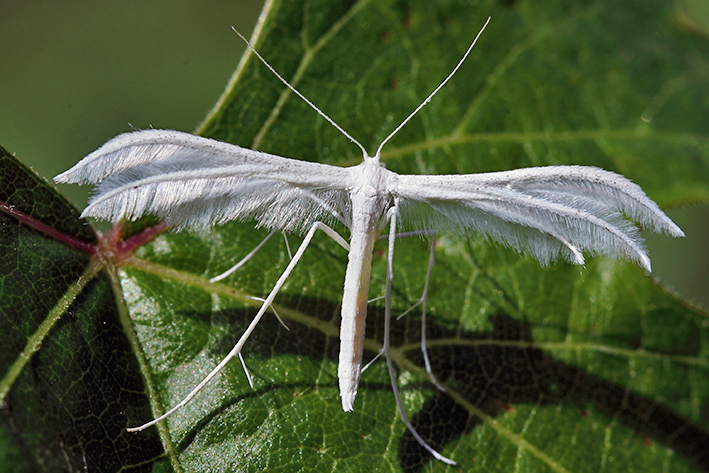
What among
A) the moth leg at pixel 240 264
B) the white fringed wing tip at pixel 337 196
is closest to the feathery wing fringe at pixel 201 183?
the white fringed wing tip at pixel 337 196

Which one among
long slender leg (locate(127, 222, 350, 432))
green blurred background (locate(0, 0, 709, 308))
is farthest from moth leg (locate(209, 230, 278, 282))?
green blurred background (locate(0, 0, 709, 308))

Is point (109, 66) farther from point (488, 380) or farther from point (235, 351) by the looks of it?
point (488, 380)

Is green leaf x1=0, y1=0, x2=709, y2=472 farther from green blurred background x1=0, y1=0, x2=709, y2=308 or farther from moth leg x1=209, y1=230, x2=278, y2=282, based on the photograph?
green blurred background x1=0, y1=0, x2=709, y2=308

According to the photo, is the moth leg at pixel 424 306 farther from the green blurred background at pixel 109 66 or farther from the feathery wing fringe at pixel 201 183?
the green blurred background at pixel 109 66

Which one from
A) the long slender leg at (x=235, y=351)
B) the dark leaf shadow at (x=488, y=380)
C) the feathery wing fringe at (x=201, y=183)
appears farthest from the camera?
the dark leaf shadow at (x=488, y=380)

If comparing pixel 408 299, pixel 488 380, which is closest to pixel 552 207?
pixel 408 299

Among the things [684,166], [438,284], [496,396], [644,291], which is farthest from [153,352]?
[684,166]
